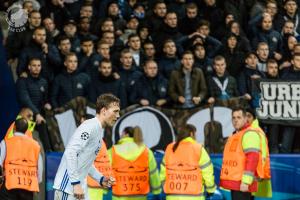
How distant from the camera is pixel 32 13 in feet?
53.2

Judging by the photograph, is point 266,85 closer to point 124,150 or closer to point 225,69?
point 225,69

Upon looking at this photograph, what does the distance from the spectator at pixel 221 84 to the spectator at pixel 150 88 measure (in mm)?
730

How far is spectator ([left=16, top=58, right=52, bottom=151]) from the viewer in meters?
14.6

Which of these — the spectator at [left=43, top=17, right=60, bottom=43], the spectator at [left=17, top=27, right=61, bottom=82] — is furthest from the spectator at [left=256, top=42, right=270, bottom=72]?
the spectator at [left=43, top=17, right=60, bottom=43]

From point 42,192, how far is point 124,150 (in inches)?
63.4

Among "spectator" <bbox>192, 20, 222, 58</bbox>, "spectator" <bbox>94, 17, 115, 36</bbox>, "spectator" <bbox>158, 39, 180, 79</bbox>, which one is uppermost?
"spectator" <bbox>94, 17, 115, 36</bbox>

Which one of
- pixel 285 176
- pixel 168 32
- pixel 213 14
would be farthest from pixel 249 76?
pixel 285 176

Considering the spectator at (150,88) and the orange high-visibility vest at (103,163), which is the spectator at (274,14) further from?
the orange high-visibility vest at (103,163)

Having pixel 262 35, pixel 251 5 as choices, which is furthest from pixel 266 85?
pixel 251 5

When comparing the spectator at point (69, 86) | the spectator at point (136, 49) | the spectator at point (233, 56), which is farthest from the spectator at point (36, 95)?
the spectator at point (233, 56)

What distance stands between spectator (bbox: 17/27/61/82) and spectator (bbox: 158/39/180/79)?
1683 mm

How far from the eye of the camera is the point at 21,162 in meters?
12.7

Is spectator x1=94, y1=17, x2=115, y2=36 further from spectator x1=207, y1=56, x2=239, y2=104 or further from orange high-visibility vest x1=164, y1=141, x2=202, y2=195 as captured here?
orange high-visibility vest x1=164, y1=141, x2=202, y2=195

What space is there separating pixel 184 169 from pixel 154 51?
448cm
